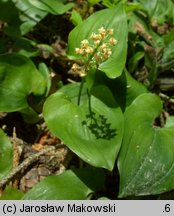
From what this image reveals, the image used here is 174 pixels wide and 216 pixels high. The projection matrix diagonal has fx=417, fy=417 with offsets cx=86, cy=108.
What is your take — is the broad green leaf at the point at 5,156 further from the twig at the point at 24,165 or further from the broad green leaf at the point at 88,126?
the broad green leaf at the point at 88,126

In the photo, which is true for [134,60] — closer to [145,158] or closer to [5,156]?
[145,158]

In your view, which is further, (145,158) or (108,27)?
(108,27)

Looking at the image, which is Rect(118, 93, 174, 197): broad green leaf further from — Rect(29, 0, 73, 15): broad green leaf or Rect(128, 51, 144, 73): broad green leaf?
Rect(29, 0, 73, 15): broad green leaf

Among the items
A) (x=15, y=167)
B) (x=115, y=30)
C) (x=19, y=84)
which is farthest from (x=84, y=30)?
(x=15, y=167)

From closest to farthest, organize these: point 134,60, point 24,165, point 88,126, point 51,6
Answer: point 88,126
point 24,165
point 51,6
point 134,60

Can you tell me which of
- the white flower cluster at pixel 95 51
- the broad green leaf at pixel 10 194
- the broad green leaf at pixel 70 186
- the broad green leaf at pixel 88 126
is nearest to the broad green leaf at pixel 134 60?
the broad green leaf at pixel 88 126

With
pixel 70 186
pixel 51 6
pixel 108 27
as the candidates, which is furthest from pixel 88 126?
pixel 51 6

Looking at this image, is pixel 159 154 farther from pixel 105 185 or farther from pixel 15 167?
pixel 15 167
